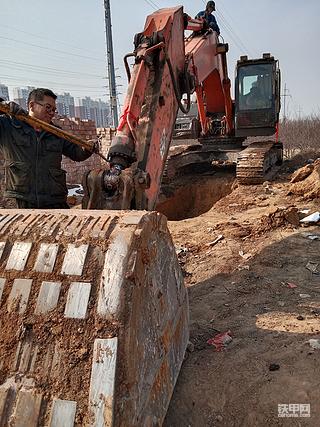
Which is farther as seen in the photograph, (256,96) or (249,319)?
(256,96)

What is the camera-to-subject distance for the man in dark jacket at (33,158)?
10.3ft

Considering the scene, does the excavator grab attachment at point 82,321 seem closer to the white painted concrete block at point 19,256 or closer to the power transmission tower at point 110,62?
the white painted concrete block at point 19,256

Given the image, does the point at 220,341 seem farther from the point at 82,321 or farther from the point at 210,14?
the point at 210,14

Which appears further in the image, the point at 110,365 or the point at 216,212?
the point at 216,212

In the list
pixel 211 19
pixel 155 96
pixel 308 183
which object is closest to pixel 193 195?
pixel 308 183

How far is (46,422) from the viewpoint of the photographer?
63.3 inches

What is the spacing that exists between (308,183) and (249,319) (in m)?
4.48

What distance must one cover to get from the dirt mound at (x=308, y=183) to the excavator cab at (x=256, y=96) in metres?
1.56

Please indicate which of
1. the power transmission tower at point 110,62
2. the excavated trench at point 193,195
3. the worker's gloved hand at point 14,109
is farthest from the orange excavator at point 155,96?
the power transmission tower at point 110,62

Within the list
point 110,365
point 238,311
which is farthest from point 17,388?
point 238,311

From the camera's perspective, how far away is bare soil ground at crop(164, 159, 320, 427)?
92.4 inches

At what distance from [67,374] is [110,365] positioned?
191 millimetres

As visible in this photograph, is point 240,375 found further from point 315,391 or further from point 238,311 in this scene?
point 238,311

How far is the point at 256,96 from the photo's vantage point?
29.2ft
